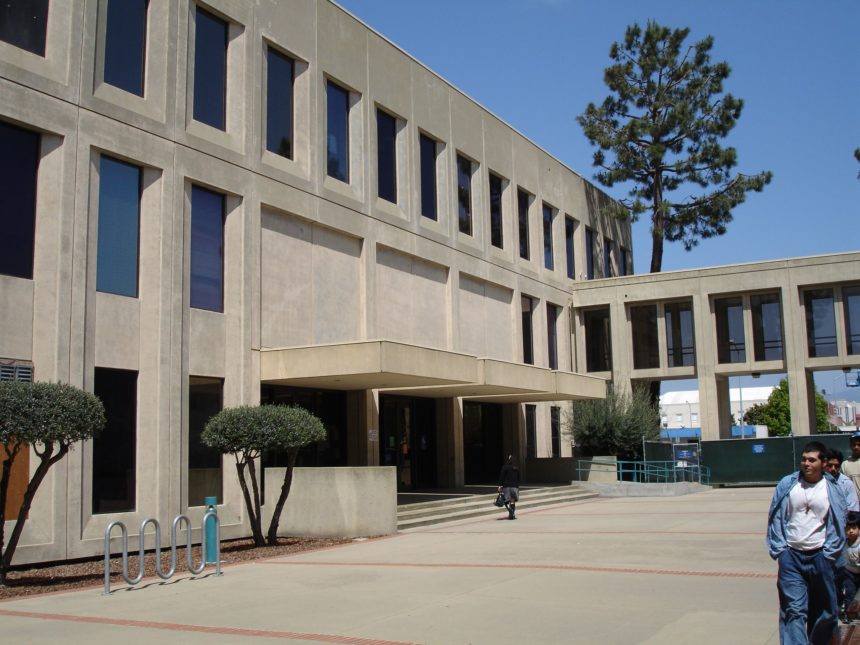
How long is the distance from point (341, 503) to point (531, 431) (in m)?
16.9

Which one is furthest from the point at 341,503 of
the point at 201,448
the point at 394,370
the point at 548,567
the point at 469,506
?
the point at 548,567

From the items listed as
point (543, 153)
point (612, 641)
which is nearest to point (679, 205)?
point (543, 153)

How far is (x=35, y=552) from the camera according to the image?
15.6 meters

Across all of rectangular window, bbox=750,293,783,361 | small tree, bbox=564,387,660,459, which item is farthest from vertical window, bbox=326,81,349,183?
rectangular window, bbox=750,293,783,361

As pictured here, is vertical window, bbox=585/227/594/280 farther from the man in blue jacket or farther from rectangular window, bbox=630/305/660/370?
the man in blue jacket

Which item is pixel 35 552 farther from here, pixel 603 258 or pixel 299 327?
pixel 603 258

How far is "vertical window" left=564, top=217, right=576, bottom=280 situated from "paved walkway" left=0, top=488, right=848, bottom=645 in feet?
74.2

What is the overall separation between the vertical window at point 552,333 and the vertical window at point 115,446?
21.4 m

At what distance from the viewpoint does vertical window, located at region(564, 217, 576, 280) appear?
38.9 m

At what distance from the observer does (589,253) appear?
1629 inches

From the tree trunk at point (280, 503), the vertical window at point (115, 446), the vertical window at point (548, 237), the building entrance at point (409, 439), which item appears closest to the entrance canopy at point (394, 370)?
the building entrance at point (409, 439)

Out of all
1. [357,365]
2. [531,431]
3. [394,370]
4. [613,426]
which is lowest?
[531,431]

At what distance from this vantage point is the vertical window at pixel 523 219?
34.9 metres

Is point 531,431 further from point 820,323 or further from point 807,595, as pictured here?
point 807,595
